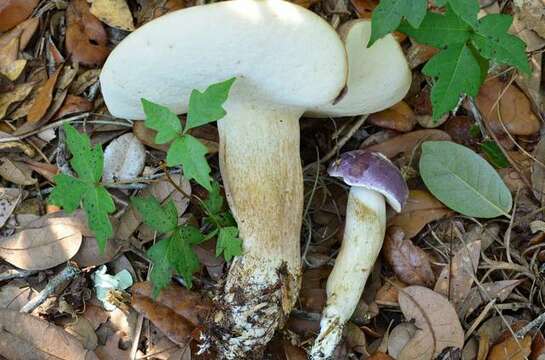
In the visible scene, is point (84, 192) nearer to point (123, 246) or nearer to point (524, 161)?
point (123, 246)

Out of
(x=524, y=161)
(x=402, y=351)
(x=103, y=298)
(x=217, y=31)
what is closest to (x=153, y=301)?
(x=103, y=298)

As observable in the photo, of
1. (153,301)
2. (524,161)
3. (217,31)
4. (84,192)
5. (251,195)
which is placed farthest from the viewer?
(524,161)

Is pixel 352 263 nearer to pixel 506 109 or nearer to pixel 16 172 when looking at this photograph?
pixel 506 109

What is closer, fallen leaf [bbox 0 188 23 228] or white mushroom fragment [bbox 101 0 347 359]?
white mushroom fragment [bbox 101 0 347 359]

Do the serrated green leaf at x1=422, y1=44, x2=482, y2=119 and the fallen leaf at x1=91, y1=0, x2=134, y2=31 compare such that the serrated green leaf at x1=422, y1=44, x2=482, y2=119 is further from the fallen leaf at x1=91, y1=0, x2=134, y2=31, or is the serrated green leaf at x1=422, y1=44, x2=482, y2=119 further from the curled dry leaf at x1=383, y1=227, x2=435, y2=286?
the fallen leaf at x1=91, y1=0, x2=134, y2=31

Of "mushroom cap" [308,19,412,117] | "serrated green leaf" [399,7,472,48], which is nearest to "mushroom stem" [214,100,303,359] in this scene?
"mushroom cap" [308,19,412,117]

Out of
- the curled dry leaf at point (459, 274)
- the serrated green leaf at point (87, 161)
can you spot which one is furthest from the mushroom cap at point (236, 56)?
the curled dry leaf at point (459, 274)
